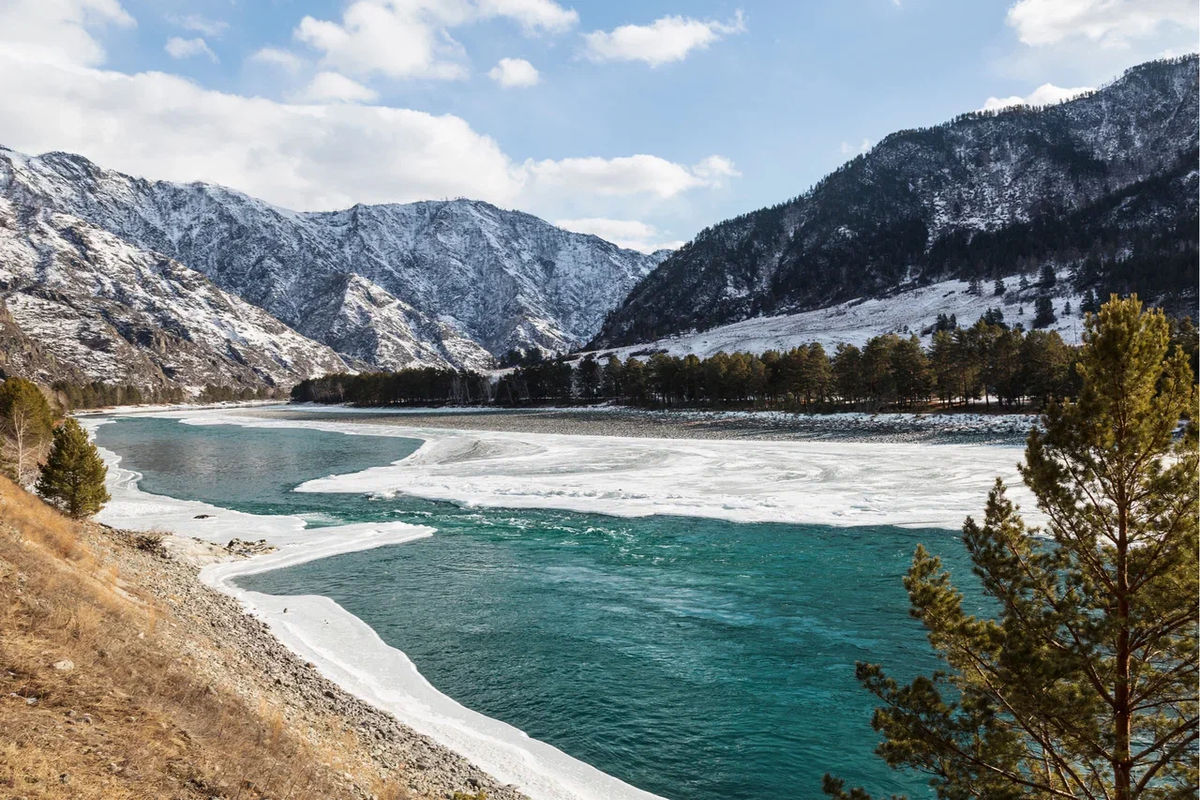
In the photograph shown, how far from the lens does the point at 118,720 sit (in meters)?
9.80

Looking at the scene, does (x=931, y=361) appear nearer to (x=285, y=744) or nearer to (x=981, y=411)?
(x=981, y=411)

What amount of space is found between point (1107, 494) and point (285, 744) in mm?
12841

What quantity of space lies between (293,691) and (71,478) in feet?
65.2

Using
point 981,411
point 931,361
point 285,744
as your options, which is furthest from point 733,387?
point 285,744

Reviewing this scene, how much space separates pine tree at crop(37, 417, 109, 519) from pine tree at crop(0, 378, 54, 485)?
1674 cm

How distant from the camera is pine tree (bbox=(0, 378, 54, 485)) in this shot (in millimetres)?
42031

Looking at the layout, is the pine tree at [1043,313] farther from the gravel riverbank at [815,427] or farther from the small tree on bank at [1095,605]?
the small tree on bank at [1095,605]

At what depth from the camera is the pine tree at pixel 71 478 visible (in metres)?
26.8

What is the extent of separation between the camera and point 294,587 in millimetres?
25328

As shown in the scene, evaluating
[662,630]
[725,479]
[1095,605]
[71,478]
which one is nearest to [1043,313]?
[725,479]

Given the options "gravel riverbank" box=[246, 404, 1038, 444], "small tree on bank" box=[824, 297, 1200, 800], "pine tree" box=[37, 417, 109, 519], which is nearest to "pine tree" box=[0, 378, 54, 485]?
"pine tree" box=[37, 417, 109, 519]

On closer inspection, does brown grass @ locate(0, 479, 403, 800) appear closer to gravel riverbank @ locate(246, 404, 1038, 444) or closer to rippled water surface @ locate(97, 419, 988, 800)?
rippled water surface @ locate(97, 419, 988, 800)

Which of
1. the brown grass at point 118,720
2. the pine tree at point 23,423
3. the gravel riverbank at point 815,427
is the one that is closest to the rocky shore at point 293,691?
the brown grass at point 118,720

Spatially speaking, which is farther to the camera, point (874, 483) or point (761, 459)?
point (761, 459)
